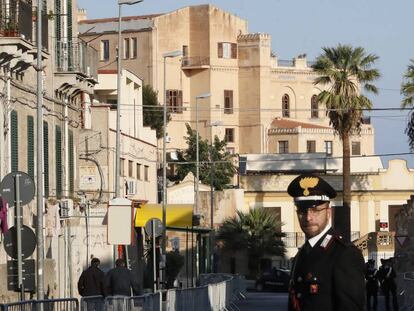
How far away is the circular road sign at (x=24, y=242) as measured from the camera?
24469 millimetres

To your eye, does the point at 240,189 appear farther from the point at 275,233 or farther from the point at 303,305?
the point at 303,305

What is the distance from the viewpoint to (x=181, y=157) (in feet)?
383

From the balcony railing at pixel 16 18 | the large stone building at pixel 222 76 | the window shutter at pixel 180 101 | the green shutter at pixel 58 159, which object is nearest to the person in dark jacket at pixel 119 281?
the balcony railing at pixel 16 18

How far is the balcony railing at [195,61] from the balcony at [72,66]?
85858 mm

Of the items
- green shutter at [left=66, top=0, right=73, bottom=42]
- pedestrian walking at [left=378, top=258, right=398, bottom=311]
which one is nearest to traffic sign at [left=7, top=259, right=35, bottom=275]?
pedestrian walking at [left=378, top=258, right=398, bottom=311]

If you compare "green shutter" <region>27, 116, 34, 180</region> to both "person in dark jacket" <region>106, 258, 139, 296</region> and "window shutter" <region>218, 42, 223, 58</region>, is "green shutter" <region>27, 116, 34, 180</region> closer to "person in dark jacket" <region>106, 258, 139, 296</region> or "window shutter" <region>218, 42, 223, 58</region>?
"person in dark jacket" <region>106, 258, 139, 296</region>

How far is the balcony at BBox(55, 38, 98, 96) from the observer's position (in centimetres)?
4481

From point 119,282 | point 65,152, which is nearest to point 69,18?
point 65,152

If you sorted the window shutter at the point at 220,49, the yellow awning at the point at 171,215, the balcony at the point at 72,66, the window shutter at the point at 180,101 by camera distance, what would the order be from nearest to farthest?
the balcony at the point at 72,66
the yellow awning at the point at 171,215
the window shutter at the point at 220,49
the window shutter at the point at 180,101

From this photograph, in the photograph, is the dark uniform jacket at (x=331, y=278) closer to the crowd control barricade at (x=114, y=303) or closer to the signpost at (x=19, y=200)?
the signpost at (x=19, y=200)

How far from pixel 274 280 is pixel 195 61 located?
178ft

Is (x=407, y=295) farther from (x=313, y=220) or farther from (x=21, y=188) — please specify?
(x=313, y=220)

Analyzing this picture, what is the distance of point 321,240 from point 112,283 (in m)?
21.4

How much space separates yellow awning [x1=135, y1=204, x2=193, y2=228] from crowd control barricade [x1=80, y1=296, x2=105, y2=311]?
30.8 metres
